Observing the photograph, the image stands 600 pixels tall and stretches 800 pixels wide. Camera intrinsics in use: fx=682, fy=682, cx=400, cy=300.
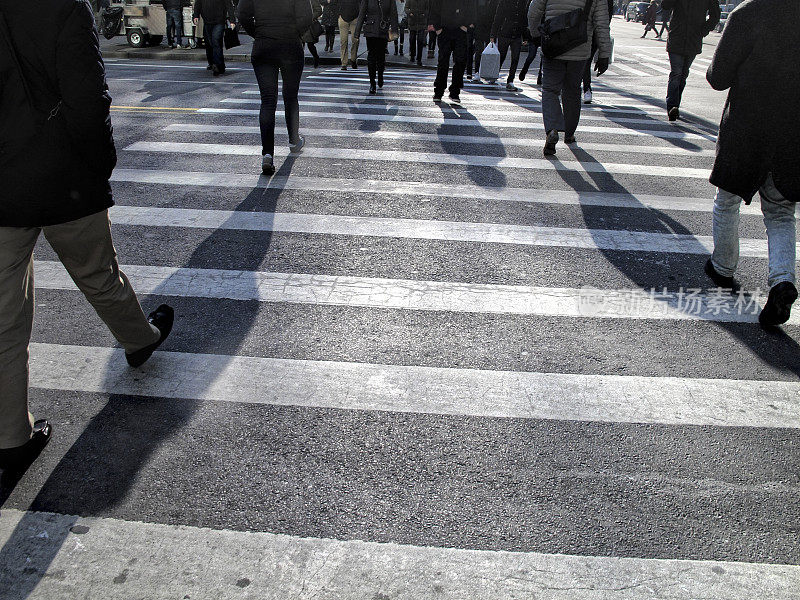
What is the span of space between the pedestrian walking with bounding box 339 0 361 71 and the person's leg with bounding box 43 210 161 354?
12554 millimetres

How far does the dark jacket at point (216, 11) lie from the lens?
14.2 m

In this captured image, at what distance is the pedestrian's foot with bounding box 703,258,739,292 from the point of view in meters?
4.84

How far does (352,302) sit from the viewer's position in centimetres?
447

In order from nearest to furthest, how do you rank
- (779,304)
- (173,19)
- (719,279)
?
(779,304), (719,279), (173,19)

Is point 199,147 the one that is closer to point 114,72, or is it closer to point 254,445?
point 254,445

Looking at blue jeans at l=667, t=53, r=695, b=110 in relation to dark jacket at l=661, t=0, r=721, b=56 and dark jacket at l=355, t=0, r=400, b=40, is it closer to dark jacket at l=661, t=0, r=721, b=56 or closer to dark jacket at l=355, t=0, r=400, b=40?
dark jacket at l=661, t=0, r=721, b=56

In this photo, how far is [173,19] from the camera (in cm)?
2003

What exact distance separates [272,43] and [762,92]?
474 centimetres

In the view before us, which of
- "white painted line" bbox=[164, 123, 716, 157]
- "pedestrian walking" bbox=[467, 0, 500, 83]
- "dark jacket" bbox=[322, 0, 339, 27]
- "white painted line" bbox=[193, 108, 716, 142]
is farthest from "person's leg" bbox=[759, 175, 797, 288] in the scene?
"dark jacket" bbox=[322, 0, 339, 27]

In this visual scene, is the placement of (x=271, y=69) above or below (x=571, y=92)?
above

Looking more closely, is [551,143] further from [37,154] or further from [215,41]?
[215,41]

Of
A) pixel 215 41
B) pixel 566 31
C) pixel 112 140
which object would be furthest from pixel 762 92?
pixel 215 41

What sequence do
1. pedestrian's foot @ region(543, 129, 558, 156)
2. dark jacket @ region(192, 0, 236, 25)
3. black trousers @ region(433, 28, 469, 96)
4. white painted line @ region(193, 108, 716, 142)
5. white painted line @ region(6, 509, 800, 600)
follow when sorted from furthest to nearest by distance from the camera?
dark jacket @ region(192, 0, 236, 25), black trousers @ region(433, 28, 469, 96), white painted line @ region(193, 108, 716, 142), pedestrian's foot @ region(543, 129, 558, 156), white painted line @ region(6, 509, 800, 600)

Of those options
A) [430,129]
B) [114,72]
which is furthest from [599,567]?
[114,72]
